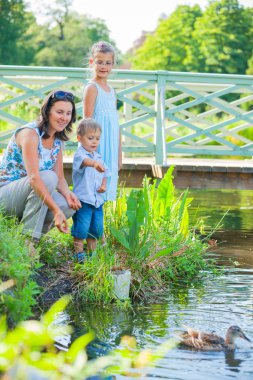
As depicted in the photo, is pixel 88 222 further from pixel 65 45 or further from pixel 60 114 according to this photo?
pixel 65 45

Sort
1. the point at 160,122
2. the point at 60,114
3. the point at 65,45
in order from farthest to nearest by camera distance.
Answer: the point at 65,45 → the point at 160,122 → the point at 60,114

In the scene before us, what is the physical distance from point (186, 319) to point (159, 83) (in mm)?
4495

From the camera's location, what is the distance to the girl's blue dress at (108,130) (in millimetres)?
6273

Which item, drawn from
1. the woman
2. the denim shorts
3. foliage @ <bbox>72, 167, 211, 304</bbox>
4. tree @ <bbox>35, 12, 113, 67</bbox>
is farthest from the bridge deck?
tree @ <bbox>35, 12, 113, 67</bbox>

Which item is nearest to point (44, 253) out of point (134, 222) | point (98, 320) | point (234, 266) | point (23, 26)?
point (134, 222)

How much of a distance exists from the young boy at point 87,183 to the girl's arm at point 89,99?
36 centimetres

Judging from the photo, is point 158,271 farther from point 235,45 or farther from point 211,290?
point 235,45

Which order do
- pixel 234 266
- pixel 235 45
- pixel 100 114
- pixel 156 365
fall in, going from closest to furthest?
pixel 156 365 < pixel 100 114 < pixel 234 266 < pixel 235 45

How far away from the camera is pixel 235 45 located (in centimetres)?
4400

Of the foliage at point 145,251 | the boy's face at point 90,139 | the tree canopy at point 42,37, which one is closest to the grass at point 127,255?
the foliage at point 145,251

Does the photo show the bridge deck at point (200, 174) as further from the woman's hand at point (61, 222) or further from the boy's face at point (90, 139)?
the woman's hand at point (61, 222)

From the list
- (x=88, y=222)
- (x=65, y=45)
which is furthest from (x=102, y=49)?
(x=65, y=45)

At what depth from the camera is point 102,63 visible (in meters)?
6.15

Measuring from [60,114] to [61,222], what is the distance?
0.75 meters
